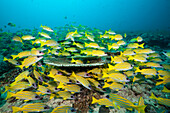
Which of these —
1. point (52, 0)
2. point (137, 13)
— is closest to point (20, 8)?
point (52, 0)

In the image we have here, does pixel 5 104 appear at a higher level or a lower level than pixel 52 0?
lower

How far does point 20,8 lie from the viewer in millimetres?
152125

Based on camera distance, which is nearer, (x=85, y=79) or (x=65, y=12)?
(x=85, y=79)

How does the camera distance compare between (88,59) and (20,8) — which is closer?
(88,59)

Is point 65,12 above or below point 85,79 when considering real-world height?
above

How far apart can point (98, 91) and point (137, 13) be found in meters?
172

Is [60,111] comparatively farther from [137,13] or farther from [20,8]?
[20,8]

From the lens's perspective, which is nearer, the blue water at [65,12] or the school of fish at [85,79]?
the school of fish at [85,79]

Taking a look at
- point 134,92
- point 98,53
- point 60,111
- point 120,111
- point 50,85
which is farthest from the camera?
point 98,53

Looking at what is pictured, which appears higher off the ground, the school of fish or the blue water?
the blue water

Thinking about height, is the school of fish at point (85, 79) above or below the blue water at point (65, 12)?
below

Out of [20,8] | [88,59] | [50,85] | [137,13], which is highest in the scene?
[20,8]

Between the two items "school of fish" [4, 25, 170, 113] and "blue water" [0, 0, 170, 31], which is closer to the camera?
"school of fish" [4, 25, 170, 113]

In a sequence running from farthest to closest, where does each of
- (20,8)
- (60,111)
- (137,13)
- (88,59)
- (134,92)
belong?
(20,8)
(137,13)
(88,59)
(134,92)
(60,111)
